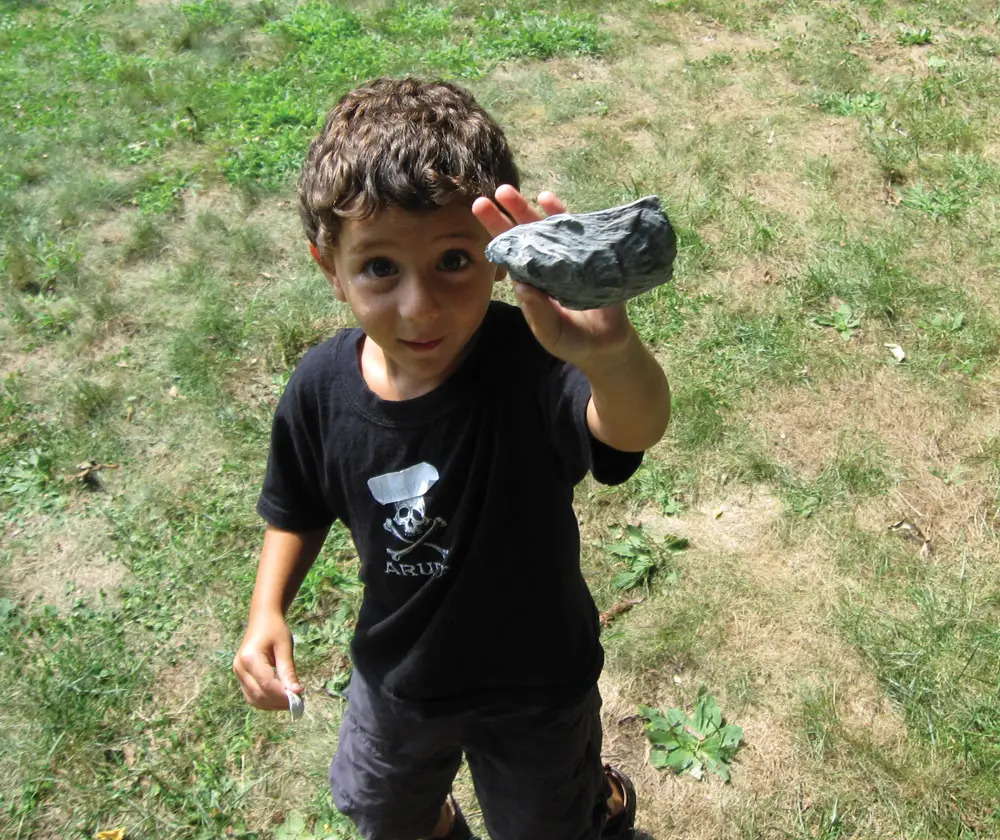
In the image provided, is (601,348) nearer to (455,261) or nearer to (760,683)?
(455,261)

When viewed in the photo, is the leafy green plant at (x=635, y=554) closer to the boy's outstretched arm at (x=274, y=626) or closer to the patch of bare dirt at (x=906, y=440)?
the patch of bare dirt at (x=906, y=440)

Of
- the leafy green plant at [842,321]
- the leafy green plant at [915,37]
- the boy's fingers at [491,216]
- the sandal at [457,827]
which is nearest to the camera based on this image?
the boy's fingers at [491,216]

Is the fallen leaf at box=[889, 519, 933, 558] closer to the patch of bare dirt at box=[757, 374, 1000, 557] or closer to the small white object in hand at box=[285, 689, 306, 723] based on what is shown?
the patch of bare dirt at box=[757, 374, 1000, 557]

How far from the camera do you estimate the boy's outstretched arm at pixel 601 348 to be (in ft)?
4.18

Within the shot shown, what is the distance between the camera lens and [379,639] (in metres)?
1.84

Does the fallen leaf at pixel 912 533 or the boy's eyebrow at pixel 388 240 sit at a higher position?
the boy's eyebrow at pixel 388 240

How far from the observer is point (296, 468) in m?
1.89

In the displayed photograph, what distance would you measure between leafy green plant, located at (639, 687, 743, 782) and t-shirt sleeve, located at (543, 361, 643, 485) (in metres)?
1.45

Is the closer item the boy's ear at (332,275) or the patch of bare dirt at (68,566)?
the boy's ear at (332,275)

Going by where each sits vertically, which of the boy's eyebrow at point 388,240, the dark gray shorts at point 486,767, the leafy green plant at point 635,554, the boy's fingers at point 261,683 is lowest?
the leafy green plant at point 635,554

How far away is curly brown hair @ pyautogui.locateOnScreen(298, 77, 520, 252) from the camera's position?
1.46m

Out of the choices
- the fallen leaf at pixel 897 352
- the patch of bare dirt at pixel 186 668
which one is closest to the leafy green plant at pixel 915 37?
the fallen leaf at pixel 897 352

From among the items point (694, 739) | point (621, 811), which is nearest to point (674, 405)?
point (694, 739)

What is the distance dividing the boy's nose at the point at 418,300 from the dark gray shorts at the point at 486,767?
0.82 meters
